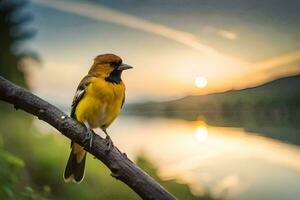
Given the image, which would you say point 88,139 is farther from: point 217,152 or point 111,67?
point 217,152

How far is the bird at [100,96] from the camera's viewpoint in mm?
1316

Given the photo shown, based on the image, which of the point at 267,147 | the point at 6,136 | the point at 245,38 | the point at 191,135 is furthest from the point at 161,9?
the point at 6,136

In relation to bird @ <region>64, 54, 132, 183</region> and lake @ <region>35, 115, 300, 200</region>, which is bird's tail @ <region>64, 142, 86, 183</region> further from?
lake @ <region>35, 115, 300, 200</region>

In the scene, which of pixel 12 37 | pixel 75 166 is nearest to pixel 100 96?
pixel 75 166

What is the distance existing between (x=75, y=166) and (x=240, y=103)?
0.75 metres

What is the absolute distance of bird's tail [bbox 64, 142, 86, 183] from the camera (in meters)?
1.37

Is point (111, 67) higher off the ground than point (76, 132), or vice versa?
point (111, 67)

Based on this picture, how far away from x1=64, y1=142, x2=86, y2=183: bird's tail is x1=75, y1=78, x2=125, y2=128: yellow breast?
103 mm

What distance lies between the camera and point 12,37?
2158 mm

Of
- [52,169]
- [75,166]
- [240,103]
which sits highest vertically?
[240,103]

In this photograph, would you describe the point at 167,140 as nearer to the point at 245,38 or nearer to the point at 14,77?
the point at 245,38

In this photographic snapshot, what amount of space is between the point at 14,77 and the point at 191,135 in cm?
70

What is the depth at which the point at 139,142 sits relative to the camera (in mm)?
2025

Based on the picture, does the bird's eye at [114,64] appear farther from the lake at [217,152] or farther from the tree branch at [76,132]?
the lake at [217,152]
